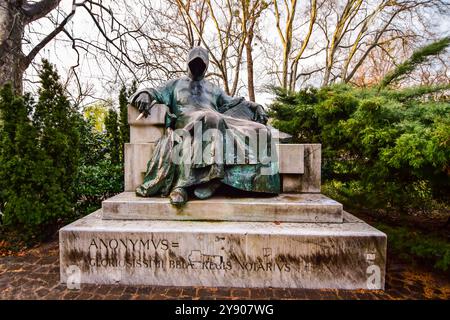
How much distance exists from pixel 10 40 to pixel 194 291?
7.07 meters

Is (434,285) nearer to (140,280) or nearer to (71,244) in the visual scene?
(140,280)

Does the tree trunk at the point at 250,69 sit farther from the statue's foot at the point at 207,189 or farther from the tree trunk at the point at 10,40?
the statue's foot at the point at 207,189

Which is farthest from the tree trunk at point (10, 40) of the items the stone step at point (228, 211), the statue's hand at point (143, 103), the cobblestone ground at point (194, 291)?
the stone step at point (228, 211)

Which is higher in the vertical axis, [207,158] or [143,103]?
[143,103]

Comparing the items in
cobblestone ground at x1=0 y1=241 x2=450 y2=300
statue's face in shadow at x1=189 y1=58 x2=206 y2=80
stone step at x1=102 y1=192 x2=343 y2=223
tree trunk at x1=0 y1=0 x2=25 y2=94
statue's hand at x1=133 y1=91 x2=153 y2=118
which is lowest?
cobblestone ground at x1=0 y1=241 x2=450 y2=300

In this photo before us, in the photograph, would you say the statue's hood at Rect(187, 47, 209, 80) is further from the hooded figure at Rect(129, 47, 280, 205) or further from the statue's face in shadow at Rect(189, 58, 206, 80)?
the hooded figure at Rect(129, 47, 280, 205)

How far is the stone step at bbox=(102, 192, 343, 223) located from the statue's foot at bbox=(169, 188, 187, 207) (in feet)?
0.23

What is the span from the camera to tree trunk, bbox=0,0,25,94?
601cm

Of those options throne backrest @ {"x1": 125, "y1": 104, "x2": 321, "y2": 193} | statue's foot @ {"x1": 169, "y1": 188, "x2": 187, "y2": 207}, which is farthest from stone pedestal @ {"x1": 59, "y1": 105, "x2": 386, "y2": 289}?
throne backrest @ {"x1": 125, "y1": 104, "x2": 321, "y2": 193}

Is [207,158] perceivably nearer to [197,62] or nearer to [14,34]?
[197,62]

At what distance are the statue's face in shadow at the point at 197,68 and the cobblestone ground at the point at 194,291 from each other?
2.86m

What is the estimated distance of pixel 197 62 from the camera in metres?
3.89

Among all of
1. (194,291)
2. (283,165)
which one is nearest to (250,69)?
(283,165)

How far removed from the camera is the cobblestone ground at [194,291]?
2500 mm
